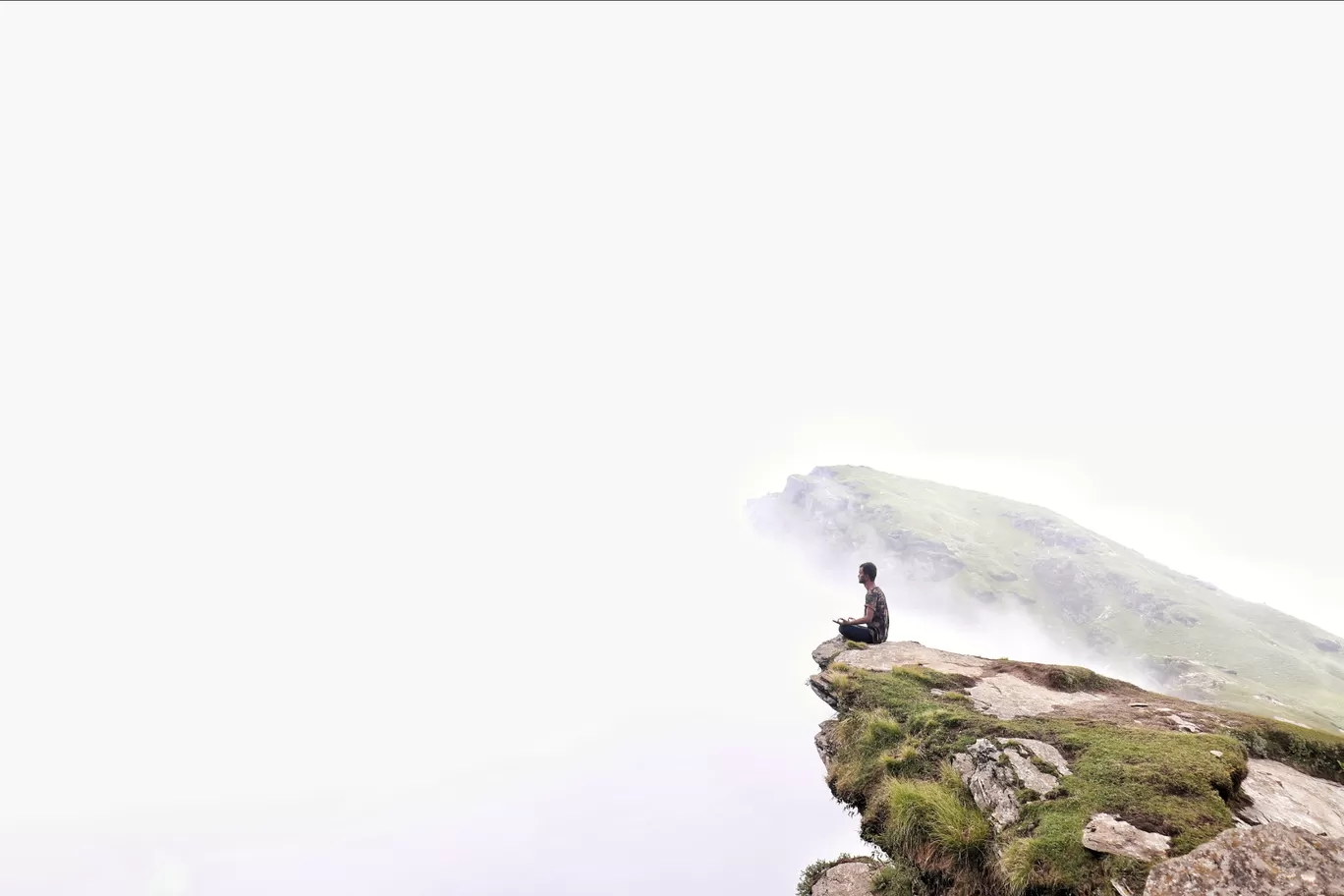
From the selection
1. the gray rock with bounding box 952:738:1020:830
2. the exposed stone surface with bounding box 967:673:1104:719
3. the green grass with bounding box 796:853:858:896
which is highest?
the exposed stone surface with bounding box 967:673:1104:719

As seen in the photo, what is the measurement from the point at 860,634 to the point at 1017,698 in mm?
8882

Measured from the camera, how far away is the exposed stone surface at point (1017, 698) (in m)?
19.5

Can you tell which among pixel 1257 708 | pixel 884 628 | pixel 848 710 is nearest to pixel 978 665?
pixel 884 628

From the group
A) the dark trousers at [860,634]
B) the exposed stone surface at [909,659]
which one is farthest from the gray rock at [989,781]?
the dark trousers at [860,634]

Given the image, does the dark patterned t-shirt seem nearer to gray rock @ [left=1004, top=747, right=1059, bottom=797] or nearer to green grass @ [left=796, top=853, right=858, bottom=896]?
green grass @ [left=796, top=853, right=858, bottom=896]

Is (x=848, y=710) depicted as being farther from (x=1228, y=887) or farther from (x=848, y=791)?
(x=1228, y=887)

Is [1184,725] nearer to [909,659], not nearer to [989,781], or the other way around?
[989,781]

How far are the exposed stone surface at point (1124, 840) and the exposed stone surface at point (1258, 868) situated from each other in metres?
1.02

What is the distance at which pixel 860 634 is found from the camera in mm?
29297

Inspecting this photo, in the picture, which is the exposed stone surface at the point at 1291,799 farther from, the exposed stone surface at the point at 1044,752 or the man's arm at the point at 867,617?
the man's arm at the point at 867,617

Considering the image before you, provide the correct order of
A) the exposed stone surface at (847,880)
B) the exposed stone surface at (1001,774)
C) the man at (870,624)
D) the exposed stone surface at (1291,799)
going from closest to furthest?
the exposed stone surface at (1291,799)
the exposed stone surface at (1001,774)
the exposed stone surface at (847,880)
the man at (870,624)

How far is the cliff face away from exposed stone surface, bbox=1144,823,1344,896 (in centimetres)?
2

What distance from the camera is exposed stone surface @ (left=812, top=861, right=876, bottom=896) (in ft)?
57.2

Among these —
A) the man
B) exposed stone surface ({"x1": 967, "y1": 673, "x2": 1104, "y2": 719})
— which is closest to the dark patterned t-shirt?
the man
